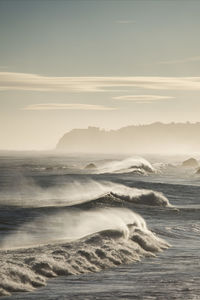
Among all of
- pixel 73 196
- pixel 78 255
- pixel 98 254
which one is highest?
pixel 73 196

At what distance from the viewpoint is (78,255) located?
777 inches

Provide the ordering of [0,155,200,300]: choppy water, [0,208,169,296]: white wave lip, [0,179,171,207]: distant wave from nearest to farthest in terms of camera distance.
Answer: [0,155,200,300]: choppy water
[0,208,169,296]: white wave lip
[0,179,171,207]: distant wave

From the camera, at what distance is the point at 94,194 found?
52000 mm

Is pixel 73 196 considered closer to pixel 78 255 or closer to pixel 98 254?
pixel 98 254

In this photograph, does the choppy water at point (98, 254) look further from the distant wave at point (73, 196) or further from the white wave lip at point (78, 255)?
the distant wave at point (73, 196)

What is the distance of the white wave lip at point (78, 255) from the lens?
54.0 feet

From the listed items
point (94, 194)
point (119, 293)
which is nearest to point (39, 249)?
point (119, 293)

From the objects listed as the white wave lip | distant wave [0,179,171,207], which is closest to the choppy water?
the white wave lip

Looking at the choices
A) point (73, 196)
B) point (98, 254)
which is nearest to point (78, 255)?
point (98, 254)

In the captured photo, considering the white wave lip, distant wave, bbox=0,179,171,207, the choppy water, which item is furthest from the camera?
distant wave, bbox=0,179,171,207

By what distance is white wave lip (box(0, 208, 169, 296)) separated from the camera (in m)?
16.5

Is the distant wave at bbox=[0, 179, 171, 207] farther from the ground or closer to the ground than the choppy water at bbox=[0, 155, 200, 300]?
farther from the ground

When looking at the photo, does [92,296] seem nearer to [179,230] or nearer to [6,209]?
[179,230]

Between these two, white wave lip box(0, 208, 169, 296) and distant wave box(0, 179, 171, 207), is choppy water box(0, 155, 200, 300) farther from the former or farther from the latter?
distant wave box(0, 179, 171, 207)
